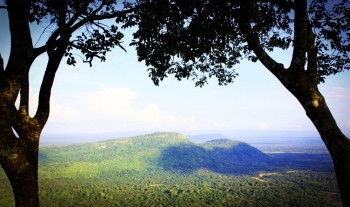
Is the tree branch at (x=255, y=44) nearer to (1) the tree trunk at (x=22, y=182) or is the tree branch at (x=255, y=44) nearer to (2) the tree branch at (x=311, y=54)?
(2) the tree branch at (x=311, y=54)

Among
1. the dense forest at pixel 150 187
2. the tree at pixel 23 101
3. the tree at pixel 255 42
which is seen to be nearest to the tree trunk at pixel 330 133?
the tree at pixel 255 42

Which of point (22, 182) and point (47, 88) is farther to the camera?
point (47, 88)

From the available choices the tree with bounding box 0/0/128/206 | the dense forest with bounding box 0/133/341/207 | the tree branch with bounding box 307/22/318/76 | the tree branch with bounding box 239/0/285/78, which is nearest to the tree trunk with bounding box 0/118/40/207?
the tree with bounding box 0/0/128/206

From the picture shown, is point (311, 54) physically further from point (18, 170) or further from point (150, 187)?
point (150, 187)

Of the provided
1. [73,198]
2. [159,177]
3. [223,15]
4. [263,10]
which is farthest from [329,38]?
[159,177]

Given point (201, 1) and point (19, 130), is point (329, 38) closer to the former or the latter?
point (201, 1)

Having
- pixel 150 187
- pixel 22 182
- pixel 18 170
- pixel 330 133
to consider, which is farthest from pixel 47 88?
pixel 150 187
